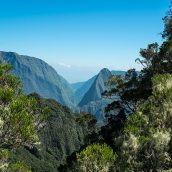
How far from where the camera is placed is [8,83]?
28.9 meters

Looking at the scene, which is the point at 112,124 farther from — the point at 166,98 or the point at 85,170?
the point at 85,170

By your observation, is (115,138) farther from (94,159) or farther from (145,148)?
(94,159)

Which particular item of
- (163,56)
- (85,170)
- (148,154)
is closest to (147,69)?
(163,56)

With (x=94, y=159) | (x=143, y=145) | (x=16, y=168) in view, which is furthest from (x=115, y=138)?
(x=16, y=168)

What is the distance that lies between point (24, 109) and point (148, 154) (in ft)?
28.1

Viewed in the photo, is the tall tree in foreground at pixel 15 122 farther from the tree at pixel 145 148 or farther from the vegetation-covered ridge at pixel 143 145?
the tree at pixel 145 148

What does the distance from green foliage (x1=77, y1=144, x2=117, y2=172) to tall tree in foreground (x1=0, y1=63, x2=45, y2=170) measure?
14.0ft

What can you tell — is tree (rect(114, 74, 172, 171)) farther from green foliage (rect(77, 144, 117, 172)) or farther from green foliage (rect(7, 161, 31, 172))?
green foliage (rect(7, 161, 31, 172))

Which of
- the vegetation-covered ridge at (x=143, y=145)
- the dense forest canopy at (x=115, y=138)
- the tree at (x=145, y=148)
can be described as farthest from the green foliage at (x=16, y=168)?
the tree at (x=145, y=148)

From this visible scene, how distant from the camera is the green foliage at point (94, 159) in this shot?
21.3 metres

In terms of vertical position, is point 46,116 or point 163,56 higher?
point 163,56

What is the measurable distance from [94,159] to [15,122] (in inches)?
220

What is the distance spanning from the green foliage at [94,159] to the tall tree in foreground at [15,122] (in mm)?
4257

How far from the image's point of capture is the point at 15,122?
77.2ft
